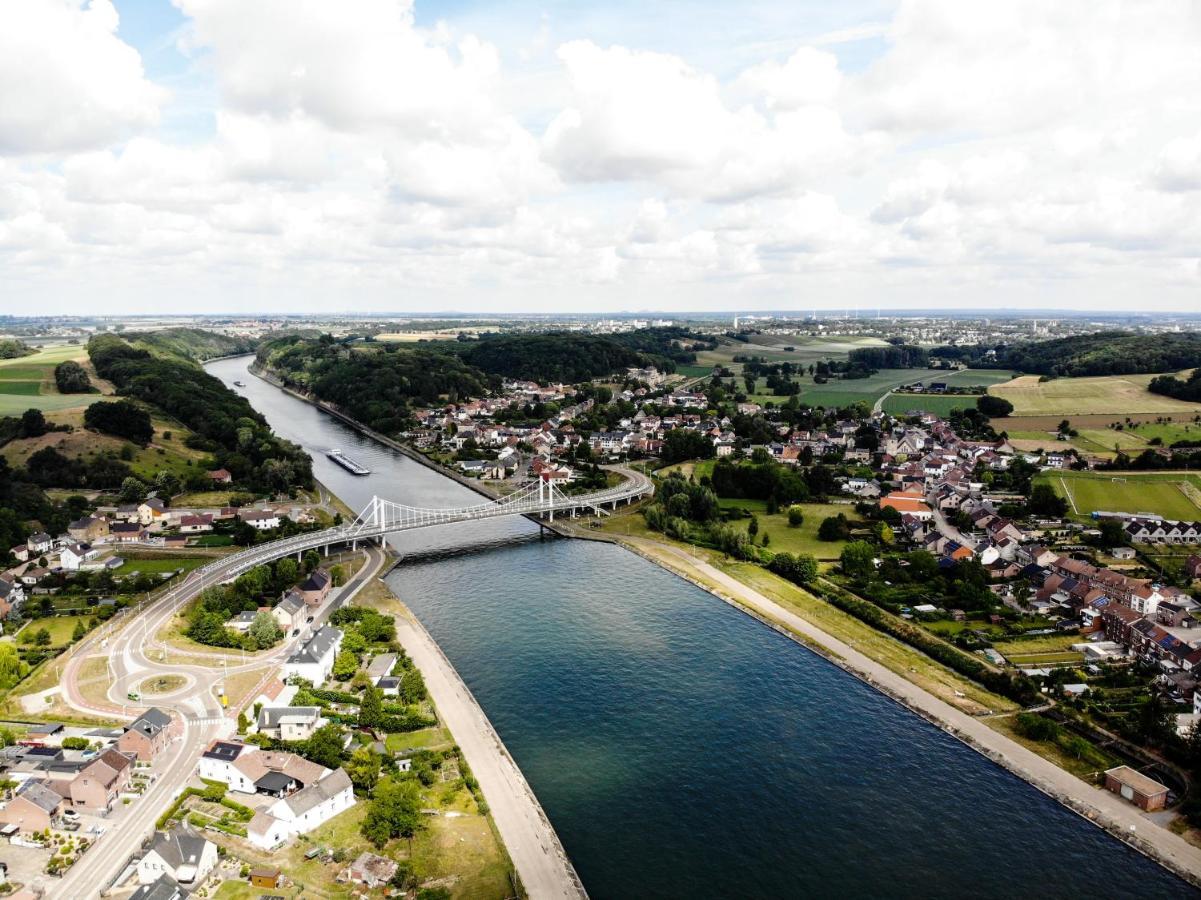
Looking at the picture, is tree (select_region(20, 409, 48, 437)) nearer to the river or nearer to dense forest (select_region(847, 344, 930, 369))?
the river

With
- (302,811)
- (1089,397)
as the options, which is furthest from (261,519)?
(1089,397)

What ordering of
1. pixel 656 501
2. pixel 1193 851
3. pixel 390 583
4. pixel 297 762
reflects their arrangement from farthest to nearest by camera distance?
pixel 656 501 → pixel 390 583 → pixel 297 762 → pixel 1193 851

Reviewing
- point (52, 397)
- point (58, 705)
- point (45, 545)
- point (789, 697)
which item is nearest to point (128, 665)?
point (58, 705)

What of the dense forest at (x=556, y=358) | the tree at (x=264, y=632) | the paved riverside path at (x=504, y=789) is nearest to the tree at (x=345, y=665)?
the paved riverside path at (x=504, y=789)

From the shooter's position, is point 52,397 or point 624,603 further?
point 52,397

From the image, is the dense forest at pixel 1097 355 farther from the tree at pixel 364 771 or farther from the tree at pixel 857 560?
the tree at pixel 364 771

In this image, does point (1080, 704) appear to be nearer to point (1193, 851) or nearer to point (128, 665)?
point (1193, 851)
